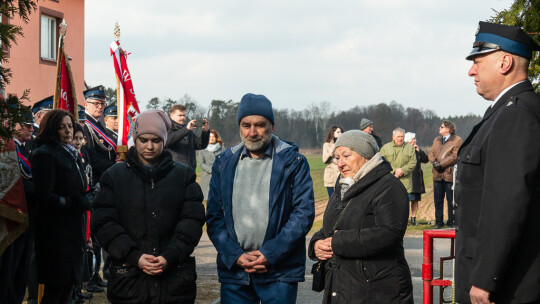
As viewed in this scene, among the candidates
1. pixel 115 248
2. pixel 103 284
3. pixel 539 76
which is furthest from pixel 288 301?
pixel 103 284

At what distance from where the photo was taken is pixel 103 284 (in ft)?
29.3

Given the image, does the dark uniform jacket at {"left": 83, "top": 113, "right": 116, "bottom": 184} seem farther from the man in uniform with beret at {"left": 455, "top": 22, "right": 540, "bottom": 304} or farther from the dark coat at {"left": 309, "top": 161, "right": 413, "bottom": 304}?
the man in uniform with beret at {"left": 455, "top": 22, "right": 540, "bottom": 304}

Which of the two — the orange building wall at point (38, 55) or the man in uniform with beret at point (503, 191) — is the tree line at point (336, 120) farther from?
the man in uniform with beret at point (503, 191)

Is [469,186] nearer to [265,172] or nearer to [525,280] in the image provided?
[525,280]

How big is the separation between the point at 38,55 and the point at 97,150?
23.4 m

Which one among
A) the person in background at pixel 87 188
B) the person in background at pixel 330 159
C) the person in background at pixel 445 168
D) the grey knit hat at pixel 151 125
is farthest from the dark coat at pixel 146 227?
the person in background at pixel 445 168

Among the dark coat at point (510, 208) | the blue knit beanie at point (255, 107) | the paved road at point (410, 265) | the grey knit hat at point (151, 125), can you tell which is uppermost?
the blue knit beanie at point (255, 107)

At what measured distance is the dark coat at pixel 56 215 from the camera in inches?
247

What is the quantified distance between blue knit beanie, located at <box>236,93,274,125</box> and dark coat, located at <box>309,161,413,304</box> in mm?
868

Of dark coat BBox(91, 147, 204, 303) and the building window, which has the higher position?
the building window

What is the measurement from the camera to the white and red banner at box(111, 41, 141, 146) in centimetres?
921

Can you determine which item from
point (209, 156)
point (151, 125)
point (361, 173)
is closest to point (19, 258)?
point (151, 125)

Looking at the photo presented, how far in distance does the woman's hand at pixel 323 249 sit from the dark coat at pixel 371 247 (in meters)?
0.06

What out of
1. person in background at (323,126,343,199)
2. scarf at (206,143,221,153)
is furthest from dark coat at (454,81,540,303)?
Answer: scarf at (206,143,221,153)
